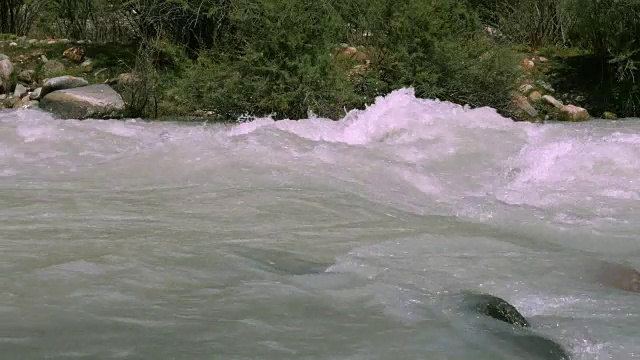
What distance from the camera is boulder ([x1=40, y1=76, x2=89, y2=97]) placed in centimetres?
1184

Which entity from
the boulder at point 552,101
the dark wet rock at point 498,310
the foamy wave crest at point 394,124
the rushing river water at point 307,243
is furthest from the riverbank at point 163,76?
the dark wet rock at point 498,310

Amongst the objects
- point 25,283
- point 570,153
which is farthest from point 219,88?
point 25,283

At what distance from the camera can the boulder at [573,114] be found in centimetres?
1290

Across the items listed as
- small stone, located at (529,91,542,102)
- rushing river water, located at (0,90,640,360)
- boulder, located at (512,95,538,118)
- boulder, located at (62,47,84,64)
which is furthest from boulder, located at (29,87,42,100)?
small stone, located at (529,91,542,102)

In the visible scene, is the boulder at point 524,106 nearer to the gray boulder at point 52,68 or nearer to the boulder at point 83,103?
the boulder at point 83,103

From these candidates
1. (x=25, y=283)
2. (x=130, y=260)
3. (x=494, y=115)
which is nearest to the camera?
(x=25, y=283)

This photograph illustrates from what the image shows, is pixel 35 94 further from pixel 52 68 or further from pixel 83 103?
pixel 83 103

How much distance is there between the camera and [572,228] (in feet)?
14.9

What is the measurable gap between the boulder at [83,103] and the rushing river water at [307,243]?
322 centimetres

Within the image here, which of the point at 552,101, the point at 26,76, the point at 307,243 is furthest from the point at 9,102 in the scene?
the point at 307,243

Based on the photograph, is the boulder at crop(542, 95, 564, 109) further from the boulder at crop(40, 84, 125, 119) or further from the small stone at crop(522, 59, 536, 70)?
the boulder at crop(40, 84, 125, 119)

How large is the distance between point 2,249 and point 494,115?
21.1 feet

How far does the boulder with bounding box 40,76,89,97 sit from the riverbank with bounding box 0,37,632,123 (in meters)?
0.02

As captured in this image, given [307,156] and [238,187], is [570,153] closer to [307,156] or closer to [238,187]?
[307,156]
